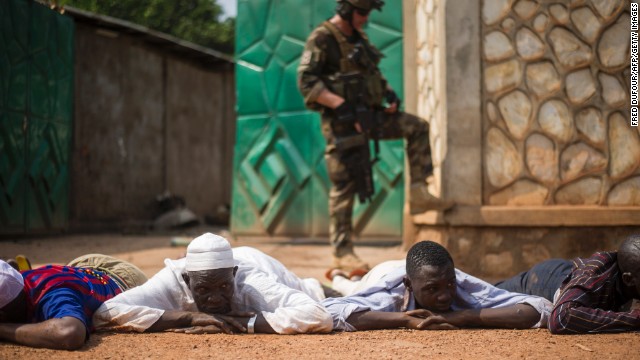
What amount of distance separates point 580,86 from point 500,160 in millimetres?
948

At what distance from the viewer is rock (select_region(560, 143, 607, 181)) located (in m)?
5.86

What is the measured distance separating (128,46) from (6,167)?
4503mm

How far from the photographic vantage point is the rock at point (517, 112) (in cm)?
594

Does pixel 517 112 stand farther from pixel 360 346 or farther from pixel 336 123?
pixel 360 346

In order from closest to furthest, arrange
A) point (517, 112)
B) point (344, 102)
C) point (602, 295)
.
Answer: point (602, 295) → point (517, 112) → point (344, 102)

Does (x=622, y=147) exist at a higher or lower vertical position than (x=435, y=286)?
higher

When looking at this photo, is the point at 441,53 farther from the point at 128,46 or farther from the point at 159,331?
the point at 128,46

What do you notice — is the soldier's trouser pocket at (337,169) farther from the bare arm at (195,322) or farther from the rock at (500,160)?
the bare arm at (195,322)

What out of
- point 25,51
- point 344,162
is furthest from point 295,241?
point 25,51

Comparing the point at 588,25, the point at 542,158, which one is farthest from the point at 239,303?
the point at 588,25

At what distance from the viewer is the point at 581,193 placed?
19.2 feet

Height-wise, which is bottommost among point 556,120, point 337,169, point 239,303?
point 239,303

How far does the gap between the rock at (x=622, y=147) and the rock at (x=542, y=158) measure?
497 millimetres

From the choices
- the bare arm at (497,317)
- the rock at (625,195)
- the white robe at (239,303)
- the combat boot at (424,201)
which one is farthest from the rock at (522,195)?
the white robe at (239,303)
